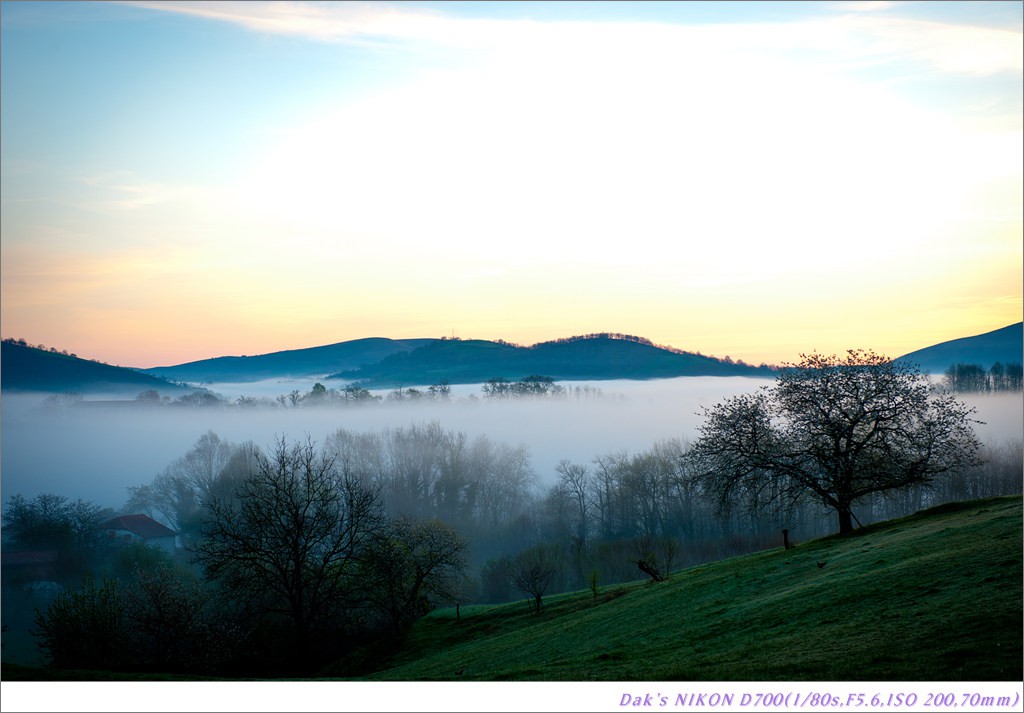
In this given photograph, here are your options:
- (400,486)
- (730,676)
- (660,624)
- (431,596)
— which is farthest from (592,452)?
(730,676)

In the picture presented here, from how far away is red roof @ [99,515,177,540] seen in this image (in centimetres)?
9750

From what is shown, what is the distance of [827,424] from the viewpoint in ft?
136

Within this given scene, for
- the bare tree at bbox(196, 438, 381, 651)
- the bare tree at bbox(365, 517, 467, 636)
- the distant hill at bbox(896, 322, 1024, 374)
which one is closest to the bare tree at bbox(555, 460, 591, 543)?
the distant hill at bbox(896, 322, 1024, 374)

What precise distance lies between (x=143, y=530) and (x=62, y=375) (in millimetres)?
39139

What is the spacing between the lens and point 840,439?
42188 mm

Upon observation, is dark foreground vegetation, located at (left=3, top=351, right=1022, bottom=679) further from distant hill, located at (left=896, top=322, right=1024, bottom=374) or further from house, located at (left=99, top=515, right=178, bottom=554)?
distant hill, located at (left=896, top=322, right=1024, bottom=374)

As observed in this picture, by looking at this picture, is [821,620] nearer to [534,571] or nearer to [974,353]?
[534,571]

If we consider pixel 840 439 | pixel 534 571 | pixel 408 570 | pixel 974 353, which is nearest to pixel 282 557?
pixel 408 570

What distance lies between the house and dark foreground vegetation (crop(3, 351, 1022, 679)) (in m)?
4.44

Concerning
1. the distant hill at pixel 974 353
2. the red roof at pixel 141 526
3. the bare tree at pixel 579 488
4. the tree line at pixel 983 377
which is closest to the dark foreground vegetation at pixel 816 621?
the distant hill at pixel 974 353

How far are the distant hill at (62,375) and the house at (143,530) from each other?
23318mm

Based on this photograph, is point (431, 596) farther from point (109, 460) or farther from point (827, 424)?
point (109, 460)

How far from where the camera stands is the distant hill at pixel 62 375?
94.1m

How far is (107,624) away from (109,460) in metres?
128
